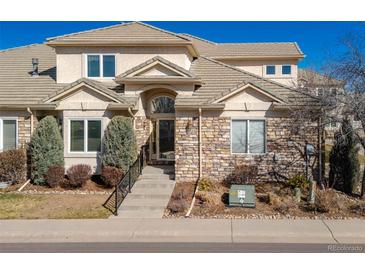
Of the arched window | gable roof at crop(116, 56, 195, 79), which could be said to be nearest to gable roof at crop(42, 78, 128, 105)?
gable roof at crop(116, 56, 195, 79)

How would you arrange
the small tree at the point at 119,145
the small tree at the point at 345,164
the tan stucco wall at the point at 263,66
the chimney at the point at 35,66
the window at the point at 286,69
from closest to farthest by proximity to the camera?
the small tree at the point at 345,164 → the small tree at the point at 119,145 → the chimney at the point at 35,66 → the tan stucco wall at the point at 263,66 → the window at the point at 286,69

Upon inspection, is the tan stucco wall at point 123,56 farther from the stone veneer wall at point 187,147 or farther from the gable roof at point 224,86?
the stone veneer wall at point 187,147

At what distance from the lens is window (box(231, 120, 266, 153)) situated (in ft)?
53.5

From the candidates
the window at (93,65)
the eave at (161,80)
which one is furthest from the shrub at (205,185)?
the window at (93,65)

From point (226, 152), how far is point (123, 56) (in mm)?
6219

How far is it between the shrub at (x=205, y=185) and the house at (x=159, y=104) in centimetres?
70

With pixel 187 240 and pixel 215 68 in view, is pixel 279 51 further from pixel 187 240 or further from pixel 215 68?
pixel 187 240

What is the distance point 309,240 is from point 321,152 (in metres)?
6.71

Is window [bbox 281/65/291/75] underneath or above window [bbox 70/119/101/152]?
above

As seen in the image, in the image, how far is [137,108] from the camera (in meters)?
17.2

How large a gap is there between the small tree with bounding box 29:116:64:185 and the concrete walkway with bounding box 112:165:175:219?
3580 mm

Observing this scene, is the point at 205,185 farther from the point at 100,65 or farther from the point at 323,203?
the point at 100,65

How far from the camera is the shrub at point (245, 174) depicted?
15.9 metres

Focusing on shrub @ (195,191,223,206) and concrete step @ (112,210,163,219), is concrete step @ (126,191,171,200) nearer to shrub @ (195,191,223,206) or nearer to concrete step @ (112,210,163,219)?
shrub @ (195,191,223,206)
